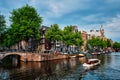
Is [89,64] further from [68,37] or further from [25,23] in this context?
[68,37]

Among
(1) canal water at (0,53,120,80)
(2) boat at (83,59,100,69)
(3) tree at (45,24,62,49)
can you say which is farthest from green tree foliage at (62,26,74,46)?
(1) canal water at (0,53,120,80)

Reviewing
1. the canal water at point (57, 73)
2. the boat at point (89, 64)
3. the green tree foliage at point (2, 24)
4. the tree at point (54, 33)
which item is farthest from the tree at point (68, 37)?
the canal water at point (57, 73)

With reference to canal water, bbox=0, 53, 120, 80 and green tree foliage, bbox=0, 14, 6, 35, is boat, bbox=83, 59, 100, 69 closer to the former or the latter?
canal water, bbox=0, 53, 120, 80

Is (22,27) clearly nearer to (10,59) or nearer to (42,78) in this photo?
(10,59)

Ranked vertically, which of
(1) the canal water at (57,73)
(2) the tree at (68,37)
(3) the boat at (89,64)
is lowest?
(1) the canal water at (57,73)

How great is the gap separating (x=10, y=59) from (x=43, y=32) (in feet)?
126

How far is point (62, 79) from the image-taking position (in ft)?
152

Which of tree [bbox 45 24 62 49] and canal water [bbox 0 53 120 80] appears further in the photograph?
tree [bbox 45 24 62 49]

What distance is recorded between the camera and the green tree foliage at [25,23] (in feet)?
290

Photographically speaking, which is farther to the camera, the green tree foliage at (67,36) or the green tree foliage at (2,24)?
the green tree foliage at (67,36)

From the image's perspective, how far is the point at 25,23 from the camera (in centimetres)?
8881

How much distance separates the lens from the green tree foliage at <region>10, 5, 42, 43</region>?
88500mm

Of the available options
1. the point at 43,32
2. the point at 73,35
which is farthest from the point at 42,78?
the point at 43,32

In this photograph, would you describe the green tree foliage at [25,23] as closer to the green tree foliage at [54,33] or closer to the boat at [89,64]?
the green tree foliage at [54,33]
